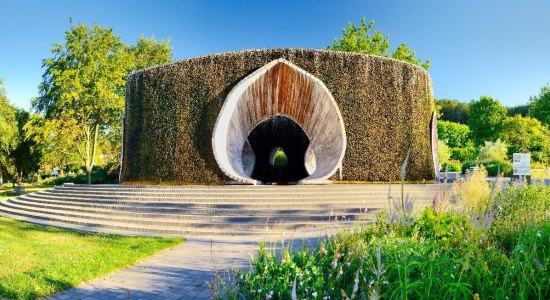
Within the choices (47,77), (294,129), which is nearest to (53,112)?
(47,77)

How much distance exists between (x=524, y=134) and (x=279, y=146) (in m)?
29.9

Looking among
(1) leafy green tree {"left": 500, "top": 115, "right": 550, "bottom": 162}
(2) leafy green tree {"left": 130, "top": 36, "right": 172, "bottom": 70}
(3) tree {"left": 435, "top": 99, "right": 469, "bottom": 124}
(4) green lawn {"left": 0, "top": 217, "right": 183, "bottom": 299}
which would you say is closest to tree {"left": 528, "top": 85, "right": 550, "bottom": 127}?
(1) leafy green tree {"left": 500, "top": 115, "right": 550, "bottom": 162}

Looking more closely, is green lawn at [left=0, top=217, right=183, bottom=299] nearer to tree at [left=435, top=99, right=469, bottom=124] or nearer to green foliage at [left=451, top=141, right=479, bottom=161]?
green foliage at [left=451, top=141, right=479, bottom=161]

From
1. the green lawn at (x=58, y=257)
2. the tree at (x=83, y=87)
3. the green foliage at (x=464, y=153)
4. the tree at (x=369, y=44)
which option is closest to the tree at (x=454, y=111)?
the green foliage at (x=464, y=153)

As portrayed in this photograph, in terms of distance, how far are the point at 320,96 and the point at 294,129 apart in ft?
23.8

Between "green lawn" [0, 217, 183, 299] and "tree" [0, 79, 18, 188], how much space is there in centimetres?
2347

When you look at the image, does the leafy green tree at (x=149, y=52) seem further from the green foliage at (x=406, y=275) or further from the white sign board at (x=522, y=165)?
the green foliage at (x=406, y=275)

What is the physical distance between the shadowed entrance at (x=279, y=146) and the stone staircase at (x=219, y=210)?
10008mm

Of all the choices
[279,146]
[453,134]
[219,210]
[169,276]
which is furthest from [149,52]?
[453,134]

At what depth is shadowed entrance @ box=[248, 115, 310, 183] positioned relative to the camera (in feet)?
70.3

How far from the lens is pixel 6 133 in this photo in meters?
28.9

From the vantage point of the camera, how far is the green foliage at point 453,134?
172 ft

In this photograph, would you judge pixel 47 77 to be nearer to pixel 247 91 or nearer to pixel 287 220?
pixel 247 91

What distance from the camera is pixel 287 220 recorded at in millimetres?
9008
